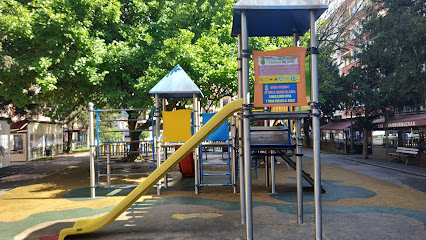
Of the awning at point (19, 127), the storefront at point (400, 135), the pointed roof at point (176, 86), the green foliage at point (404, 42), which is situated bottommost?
the storefront at point (400, 135)

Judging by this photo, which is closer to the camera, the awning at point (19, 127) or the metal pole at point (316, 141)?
the metal pole at point (316, 141)

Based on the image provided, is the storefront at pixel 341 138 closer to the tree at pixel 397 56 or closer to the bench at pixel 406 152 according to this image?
the tree at pixel 397 56

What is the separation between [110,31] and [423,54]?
13.5 metres

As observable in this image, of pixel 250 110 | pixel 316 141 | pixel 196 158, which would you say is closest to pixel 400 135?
pixel 196 158

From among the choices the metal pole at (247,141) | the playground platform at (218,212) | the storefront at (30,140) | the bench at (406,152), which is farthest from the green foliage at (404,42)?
the storefront at (30,140)

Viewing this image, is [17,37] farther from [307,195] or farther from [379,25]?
[379,25]

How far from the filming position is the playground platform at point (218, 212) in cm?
597

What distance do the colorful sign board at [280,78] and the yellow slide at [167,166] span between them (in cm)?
45

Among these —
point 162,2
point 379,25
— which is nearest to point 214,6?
point 162,2

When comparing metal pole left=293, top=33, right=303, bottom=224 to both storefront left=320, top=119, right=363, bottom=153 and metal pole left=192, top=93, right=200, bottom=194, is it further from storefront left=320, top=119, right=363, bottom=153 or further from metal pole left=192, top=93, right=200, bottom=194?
storefront left=320, top=119, right=363, bottom=153

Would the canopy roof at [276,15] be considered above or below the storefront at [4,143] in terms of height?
above

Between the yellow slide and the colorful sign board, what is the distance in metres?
0.45

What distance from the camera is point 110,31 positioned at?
586 inches

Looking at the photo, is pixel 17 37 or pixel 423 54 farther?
pixel 423 54
